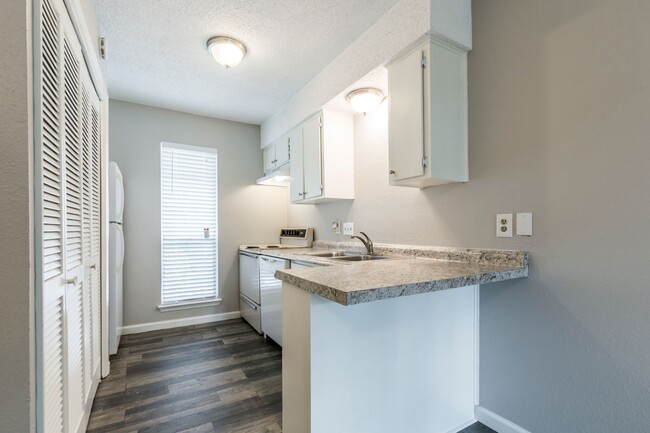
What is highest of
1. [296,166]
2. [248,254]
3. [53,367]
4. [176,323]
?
[296,166]

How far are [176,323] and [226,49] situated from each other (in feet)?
9.53

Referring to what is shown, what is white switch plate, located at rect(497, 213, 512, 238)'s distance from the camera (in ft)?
5.23

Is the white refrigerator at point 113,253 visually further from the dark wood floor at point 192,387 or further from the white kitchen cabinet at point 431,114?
the white kitchen cabinet at point 431,114

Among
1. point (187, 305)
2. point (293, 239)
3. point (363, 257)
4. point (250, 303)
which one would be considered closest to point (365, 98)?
point (363, 257)

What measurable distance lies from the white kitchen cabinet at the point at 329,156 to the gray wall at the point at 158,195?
4.09 ft

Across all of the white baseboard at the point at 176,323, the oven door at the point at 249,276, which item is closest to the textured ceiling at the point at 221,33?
the oven door at the point at 249,276

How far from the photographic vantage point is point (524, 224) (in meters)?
1.53

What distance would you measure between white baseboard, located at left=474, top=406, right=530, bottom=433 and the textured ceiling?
8.12ft

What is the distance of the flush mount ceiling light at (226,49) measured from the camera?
2.17m

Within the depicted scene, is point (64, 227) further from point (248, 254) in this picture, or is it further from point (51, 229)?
point (248, 254)

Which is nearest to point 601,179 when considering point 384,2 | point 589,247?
point 589,247

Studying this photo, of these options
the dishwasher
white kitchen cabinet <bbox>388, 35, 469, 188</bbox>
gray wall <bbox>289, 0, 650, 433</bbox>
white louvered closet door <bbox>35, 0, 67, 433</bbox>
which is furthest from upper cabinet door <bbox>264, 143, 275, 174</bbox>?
white louvered closet door <bbox>35, 0, 67, 433</bbox>

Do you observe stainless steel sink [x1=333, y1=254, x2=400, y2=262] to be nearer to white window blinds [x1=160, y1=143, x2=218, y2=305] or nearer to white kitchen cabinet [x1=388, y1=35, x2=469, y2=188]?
white kitchen cabinet [x1=388, y1=35, x2=469, y2=188]

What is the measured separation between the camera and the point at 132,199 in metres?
3.25
